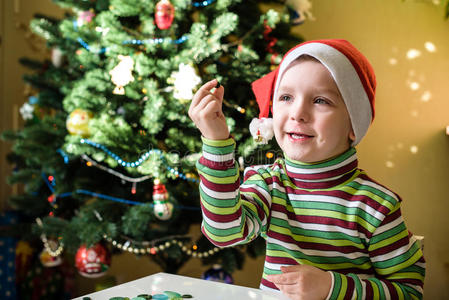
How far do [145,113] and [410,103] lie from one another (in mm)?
963

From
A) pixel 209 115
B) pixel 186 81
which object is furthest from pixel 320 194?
pixel 186 81

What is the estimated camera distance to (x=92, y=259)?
1.61 metres

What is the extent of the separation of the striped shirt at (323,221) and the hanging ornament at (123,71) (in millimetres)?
786

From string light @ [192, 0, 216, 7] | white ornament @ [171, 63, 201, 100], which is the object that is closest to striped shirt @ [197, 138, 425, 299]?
white ornament @ [171, 63, 201, 100]

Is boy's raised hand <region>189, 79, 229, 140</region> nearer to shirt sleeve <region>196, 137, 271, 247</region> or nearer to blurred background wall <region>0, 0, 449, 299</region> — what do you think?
shirt sleeve <region>196, 137, 271, 247</region>

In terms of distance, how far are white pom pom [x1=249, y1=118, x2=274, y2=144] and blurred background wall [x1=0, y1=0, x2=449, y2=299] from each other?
0.86 m

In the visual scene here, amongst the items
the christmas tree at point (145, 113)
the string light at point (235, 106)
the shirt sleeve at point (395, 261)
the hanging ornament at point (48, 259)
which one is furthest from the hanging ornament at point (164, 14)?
the hanging ornament at point (48, 259)

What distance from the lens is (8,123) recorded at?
236cm

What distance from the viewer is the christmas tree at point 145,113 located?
1449 millimetres

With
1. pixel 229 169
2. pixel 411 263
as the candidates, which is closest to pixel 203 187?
pixel 229 169

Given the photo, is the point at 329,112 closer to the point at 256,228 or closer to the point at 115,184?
the point at 256,228

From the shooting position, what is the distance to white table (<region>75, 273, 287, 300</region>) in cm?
60

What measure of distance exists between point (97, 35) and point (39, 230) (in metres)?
0.75

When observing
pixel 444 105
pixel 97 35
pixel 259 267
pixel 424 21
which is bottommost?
pixel 259 267
